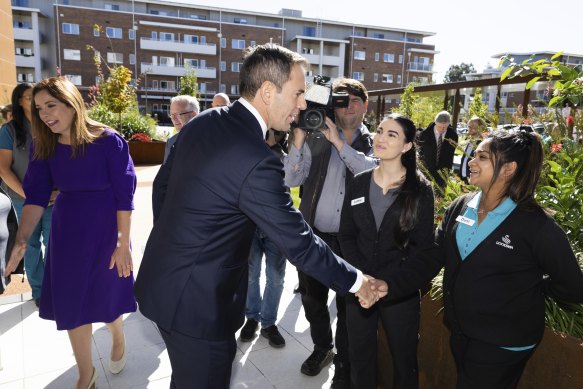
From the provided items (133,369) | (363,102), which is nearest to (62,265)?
(133,369)

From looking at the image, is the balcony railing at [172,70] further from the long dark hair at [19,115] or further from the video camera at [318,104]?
the video camera at [318,104]

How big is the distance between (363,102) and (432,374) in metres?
1.93

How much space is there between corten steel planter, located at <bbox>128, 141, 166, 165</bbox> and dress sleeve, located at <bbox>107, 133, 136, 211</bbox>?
40.5 ft

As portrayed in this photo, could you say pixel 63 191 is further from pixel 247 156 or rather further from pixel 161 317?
pixel 247 156

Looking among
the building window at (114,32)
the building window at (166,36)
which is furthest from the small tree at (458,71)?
the building window at (114,32)

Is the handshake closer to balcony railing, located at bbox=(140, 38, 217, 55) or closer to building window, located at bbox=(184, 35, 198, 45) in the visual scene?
balcony railing, located at bbox=(140, 38, 217, 55)

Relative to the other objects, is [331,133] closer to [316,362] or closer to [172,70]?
[316,362]

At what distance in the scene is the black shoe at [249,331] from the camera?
361 centimetres

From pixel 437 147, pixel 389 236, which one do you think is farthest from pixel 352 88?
pixel 437 147

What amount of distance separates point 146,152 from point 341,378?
1311 centimetres

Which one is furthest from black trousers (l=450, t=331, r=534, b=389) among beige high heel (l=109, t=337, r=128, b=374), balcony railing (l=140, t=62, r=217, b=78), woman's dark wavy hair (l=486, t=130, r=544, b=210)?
balcony railing (l=140, t=62, r=217, b=78)

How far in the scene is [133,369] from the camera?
3154 millimetres

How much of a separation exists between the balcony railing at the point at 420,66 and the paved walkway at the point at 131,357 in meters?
60.8

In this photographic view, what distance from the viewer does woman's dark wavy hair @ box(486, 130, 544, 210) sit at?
1931mm
